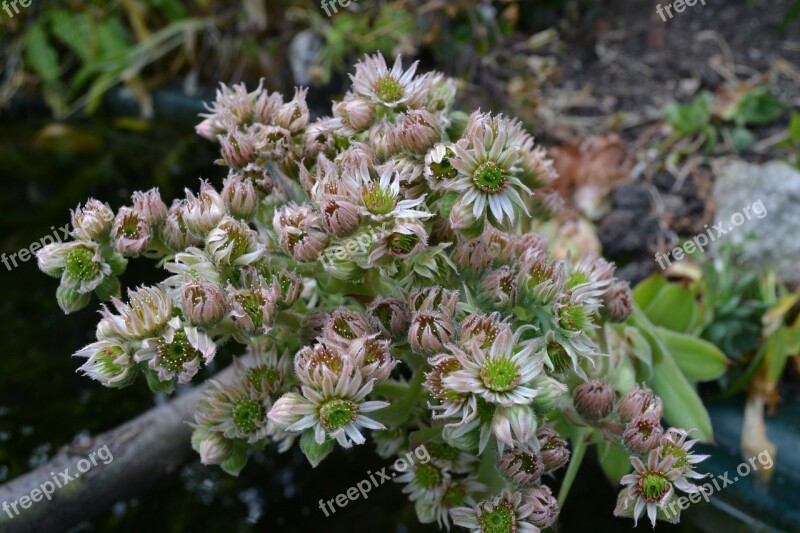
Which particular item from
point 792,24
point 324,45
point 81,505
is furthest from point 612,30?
point 81,505

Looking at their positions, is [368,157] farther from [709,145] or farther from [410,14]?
[410,14]

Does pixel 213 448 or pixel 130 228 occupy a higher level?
pixel 130 228

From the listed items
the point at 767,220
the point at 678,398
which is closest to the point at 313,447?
the point at 678,398

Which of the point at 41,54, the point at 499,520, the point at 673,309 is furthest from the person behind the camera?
the point at 41,54

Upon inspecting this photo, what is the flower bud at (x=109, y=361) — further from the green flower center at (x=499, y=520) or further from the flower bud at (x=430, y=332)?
the green flower center at (x=499, y=520)

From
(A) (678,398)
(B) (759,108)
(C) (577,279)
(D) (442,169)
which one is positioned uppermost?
(D) (442,169)

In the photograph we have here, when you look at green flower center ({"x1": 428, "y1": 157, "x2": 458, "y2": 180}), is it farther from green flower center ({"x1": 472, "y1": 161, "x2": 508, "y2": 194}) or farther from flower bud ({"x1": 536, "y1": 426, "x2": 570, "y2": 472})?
flower bud ({"x1": 536, "y1": 426, "x2": 570, "y2": 472})

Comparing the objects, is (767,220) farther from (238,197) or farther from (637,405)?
(238,197)
